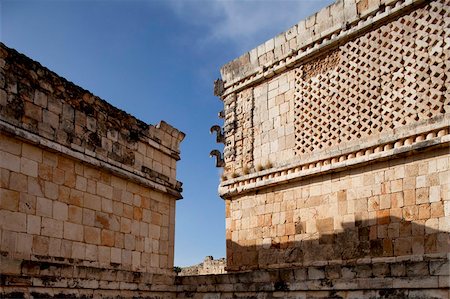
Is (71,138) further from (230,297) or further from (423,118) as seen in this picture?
(423,118)

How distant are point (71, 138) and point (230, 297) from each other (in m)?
2.99

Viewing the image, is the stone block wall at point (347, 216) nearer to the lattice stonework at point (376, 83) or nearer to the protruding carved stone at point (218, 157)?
the lattice stonework at point (376, 83)

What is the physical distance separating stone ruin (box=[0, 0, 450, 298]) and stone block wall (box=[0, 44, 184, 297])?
0.06 ft

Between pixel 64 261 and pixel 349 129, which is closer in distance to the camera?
pixel 64 261

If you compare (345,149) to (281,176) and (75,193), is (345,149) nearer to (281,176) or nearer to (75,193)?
(281,176)

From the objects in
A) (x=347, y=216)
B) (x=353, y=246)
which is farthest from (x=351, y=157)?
(x=353, y=246)

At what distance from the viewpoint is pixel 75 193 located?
600 cm

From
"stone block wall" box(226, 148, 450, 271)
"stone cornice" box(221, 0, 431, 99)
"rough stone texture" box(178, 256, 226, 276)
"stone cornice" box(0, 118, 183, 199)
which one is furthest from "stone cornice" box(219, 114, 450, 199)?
"rough stone texture" box(178, 256, 226, 276)

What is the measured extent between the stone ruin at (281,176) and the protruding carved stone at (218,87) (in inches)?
30.0

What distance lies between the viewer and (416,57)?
662cm

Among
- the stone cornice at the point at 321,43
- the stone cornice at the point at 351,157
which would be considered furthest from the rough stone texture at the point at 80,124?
the stone cornice at the point at 321,43

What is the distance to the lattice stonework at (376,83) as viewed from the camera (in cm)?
641

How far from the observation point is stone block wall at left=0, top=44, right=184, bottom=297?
204 inches

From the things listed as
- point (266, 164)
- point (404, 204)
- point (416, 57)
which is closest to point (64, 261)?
point (266, 164)
